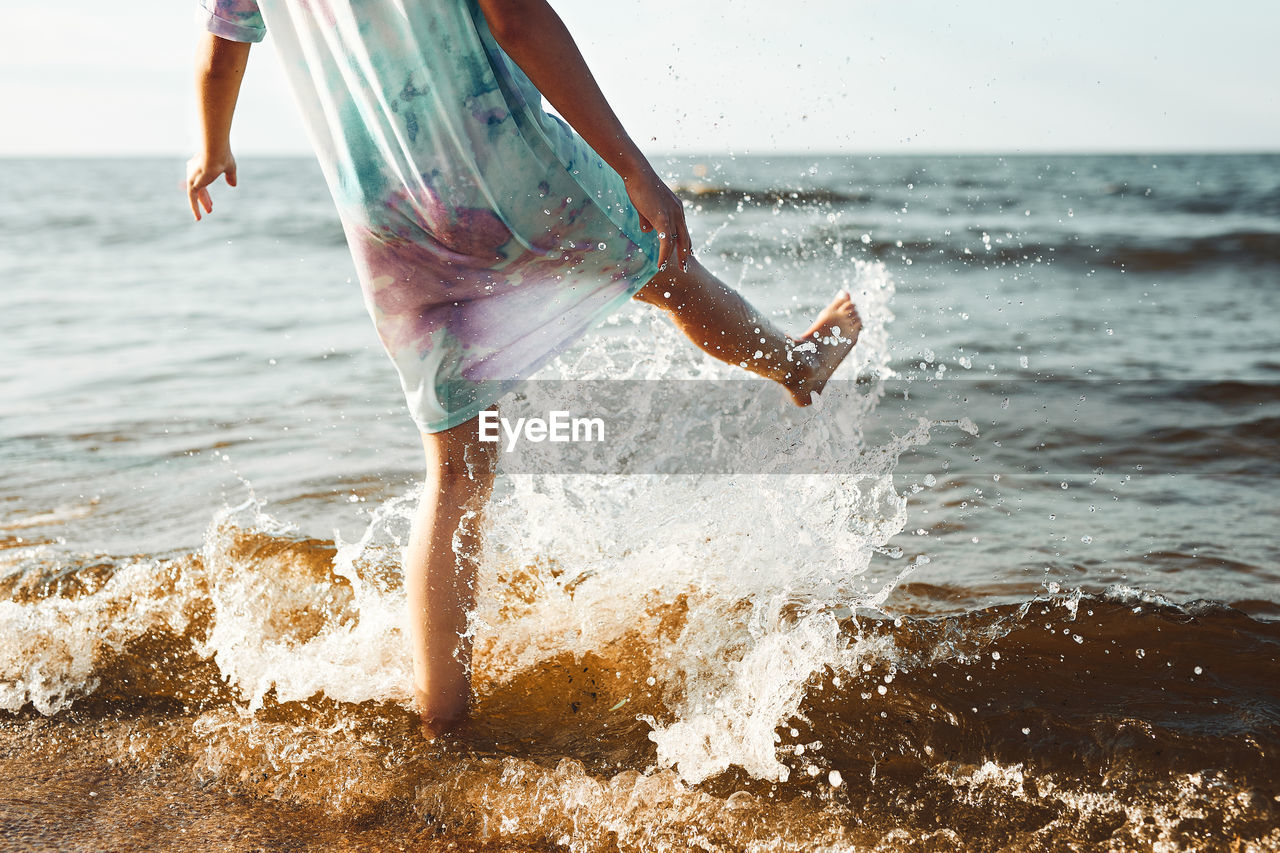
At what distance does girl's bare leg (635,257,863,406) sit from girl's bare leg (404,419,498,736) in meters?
0.53

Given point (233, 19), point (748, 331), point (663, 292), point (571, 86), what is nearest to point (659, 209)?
point (571, 86)

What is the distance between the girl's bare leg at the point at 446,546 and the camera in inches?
71.6

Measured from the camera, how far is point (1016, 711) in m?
1.97

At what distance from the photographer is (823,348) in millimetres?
2568

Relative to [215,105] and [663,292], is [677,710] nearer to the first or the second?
[663,292]

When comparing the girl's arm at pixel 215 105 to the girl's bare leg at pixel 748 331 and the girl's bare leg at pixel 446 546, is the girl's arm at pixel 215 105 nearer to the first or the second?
the girl's bare leg at pixel 446 546

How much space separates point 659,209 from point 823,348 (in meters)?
0.98

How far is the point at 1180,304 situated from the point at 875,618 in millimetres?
5579

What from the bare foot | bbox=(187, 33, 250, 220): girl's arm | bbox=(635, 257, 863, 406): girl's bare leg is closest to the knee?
bbox=(635, 257, 863, 406): girl's bare leg

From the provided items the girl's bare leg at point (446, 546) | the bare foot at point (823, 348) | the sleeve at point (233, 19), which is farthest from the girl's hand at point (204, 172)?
the bare foot at point (823, 348)

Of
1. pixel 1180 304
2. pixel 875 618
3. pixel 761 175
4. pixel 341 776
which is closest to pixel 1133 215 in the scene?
pixel 1180 304

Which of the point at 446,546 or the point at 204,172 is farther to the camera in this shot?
the point at 204,172

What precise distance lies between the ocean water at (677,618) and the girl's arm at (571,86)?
811 mm

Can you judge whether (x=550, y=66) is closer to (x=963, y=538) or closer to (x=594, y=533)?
(x=594, y=533)
